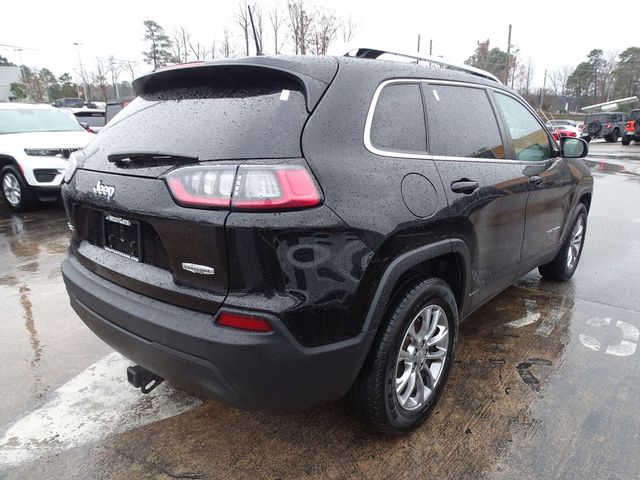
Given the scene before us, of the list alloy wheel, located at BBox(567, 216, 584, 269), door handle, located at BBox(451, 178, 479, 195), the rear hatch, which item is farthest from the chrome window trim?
alloy wheel, located at BBox(567, 216, 584, 269)

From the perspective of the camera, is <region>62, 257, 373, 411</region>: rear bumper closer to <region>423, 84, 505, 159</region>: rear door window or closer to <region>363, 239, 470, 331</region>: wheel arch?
<region>363, 239, 470, 331</region>: wheel arch

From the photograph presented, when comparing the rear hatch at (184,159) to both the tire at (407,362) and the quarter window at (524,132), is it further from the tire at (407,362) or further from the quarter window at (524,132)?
the quarter window at (524,132)

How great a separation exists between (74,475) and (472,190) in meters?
2.42

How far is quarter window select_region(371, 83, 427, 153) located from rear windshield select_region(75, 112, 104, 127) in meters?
15.7

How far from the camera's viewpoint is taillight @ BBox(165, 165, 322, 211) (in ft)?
5.55

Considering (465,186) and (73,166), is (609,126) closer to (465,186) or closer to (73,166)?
(465,186)

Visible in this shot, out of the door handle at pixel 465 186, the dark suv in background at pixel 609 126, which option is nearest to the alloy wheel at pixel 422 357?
the door handle at pixel 465 186

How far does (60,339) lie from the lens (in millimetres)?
3369

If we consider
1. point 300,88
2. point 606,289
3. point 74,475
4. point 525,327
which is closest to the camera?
point 300,88

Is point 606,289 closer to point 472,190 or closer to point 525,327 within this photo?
point 525,327

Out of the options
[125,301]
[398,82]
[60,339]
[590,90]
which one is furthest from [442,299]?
[590,90]

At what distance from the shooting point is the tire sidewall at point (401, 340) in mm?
2104

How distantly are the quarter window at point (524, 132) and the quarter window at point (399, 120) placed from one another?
3.66 ft

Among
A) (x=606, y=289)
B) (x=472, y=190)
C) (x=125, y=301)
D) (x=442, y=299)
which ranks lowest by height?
(x=606, y=289)
